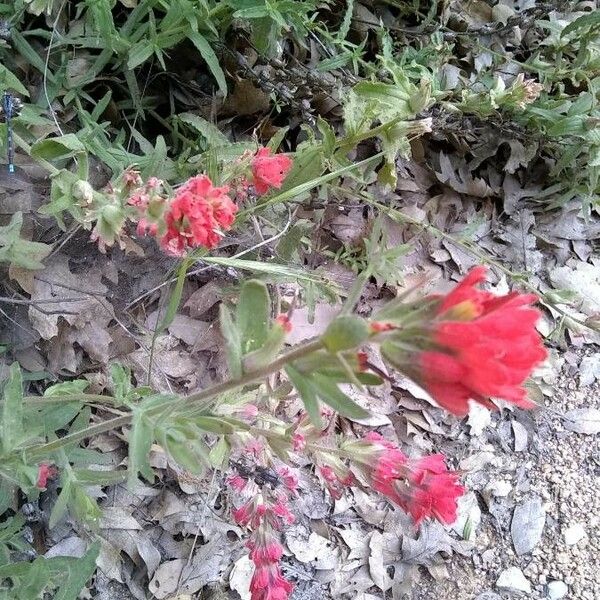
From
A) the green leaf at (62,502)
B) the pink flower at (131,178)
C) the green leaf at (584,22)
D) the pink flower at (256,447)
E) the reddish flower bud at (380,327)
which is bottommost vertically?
the green leaf at (62,502)

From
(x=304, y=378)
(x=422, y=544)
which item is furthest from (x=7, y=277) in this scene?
(x=422, y=544)

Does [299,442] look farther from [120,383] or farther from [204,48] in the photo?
[204,48]

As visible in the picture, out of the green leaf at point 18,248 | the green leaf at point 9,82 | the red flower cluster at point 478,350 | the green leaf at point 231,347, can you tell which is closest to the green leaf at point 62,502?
the green leaf at point 18,248

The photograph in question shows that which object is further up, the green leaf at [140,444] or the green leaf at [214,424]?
the green leaf at [214,424]

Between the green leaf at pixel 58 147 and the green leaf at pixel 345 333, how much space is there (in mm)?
985

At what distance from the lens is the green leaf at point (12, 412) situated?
4.82 ft

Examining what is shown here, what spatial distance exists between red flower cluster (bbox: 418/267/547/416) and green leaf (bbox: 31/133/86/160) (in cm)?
108

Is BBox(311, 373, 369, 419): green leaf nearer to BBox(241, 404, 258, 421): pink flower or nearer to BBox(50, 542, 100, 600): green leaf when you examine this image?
BBox(241, 404, 258, 421): pink flower

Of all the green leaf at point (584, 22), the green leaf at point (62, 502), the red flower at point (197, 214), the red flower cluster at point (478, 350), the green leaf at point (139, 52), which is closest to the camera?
the red flower cluster at point (478, 350)

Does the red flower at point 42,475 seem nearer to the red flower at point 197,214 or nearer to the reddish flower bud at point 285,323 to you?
the red flower at point 197,214

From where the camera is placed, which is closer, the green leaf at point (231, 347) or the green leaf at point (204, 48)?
the green leaf at point (231, 347)

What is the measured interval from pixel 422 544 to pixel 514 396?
1619mm

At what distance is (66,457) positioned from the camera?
5.68 ft

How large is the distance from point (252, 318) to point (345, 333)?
0.92 feet
